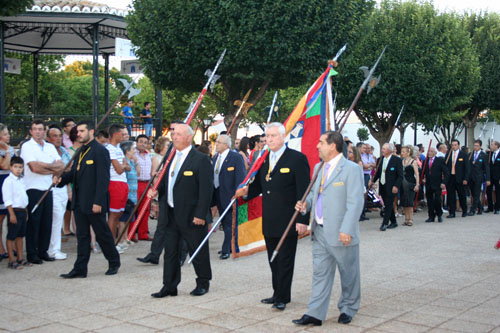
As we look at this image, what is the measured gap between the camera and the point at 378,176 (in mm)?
14461

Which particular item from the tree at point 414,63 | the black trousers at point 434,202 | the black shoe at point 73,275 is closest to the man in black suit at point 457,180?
the black trousers at point 434,202

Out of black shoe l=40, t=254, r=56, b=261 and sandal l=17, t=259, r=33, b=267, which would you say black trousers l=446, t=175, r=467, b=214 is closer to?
black shoe l=40, t=254, r=56, b=261

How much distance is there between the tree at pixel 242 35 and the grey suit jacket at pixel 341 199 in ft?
36.9

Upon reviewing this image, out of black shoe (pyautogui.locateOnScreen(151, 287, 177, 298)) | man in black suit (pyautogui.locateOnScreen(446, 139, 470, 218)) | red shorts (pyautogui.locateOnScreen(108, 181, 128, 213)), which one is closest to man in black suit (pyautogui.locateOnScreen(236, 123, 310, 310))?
black shoe (pyautogui.locateOnScreen(151, 287, 177, 298))

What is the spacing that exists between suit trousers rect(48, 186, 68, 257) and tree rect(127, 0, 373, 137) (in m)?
8.13

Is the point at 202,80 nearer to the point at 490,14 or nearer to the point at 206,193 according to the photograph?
the point at 206,193

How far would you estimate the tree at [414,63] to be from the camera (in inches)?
1058

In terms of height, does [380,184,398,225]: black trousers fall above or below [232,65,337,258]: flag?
below

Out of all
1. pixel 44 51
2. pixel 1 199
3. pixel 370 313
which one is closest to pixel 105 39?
pixel 44 51

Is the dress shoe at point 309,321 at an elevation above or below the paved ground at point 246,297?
above

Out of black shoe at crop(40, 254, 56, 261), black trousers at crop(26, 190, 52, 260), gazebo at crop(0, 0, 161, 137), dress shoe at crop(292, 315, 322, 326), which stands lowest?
black shoe at crop(40, 254, 56, 261)

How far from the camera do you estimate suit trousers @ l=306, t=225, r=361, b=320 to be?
5.93 m

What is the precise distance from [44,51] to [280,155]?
22.5m

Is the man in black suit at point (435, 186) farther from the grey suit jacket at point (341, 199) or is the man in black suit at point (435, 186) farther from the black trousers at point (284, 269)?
the grey suit jacket at point (341, 199)
